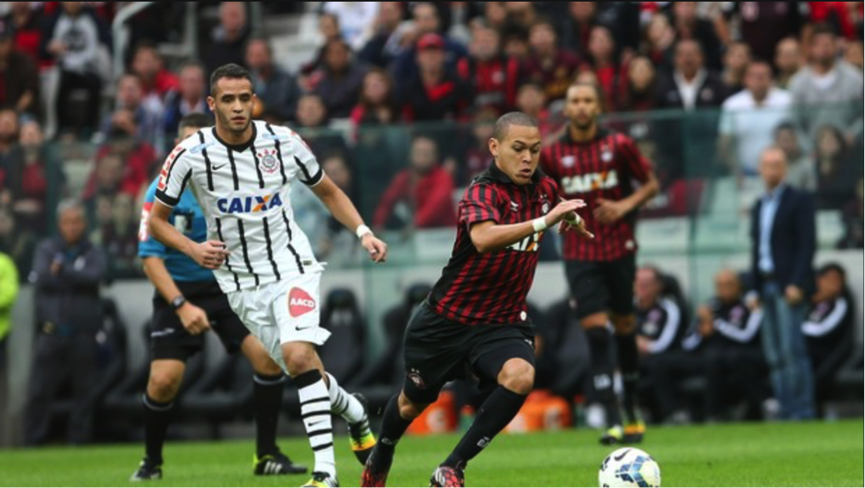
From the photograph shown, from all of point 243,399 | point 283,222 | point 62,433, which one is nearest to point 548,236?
point 243,399

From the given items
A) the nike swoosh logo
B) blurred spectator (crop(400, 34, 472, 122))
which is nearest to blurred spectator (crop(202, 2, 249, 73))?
blurred spectator (crop(400, 34, 472, 122))

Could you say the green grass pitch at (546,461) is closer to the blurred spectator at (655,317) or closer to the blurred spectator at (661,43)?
the blurred spectator at (655,317)

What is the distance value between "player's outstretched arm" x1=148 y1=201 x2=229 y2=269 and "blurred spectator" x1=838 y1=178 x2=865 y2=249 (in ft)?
31.4

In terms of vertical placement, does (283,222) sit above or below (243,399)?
above

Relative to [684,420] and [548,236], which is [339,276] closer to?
[548,236]

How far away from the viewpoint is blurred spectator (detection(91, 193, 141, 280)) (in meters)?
18.7

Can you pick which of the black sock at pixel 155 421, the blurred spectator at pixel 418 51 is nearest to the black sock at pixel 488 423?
the black sock at pixel 155 421

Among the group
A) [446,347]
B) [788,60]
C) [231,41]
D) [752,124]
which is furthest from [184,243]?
[231,41]

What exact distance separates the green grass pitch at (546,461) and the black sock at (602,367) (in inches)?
15.8

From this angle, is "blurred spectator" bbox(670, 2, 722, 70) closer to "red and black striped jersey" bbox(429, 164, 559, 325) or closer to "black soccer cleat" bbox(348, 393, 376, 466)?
"black soccer cleat" bbox(348, 393, 376, 466)

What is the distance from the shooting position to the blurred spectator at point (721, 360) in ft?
55.7

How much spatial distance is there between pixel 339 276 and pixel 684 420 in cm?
428

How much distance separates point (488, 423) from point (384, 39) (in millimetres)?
12862

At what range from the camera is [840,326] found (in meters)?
17.0
